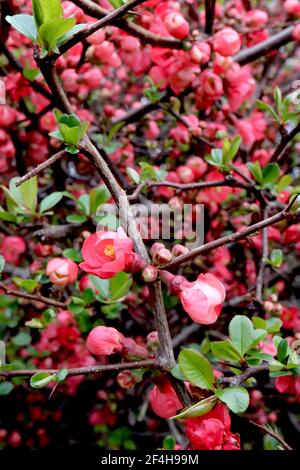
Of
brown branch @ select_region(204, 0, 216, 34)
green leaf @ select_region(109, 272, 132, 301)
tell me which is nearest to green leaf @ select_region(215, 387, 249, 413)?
green leaf @ select_region(109, 272, 132, 301)

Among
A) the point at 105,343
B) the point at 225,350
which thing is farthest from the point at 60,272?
the point at 225,350

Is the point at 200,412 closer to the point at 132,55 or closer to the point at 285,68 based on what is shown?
the point at 132,55

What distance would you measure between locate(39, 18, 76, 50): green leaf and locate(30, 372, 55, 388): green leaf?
0.41m

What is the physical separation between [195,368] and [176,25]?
0.78 meters

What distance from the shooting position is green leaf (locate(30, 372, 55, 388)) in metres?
0.60

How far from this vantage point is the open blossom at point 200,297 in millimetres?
600

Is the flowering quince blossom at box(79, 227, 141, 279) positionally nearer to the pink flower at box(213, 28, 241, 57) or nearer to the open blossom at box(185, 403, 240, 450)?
the open blossom at box(185, 403, 240, 450)

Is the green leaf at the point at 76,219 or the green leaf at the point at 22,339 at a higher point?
the green leaf at the point at 76,219

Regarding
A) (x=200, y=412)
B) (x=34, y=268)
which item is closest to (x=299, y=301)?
(x=34, y=268)

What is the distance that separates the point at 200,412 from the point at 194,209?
2.29 ft

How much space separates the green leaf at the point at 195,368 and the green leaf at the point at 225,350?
0.05 metres

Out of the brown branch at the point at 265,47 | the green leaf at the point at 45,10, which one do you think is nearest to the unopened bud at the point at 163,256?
the green leaf at the point at 45,10

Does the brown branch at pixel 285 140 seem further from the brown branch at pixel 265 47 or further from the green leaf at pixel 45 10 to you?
the green leaf at pixel 45 10

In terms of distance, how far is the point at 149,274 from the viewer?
0.58 metres
